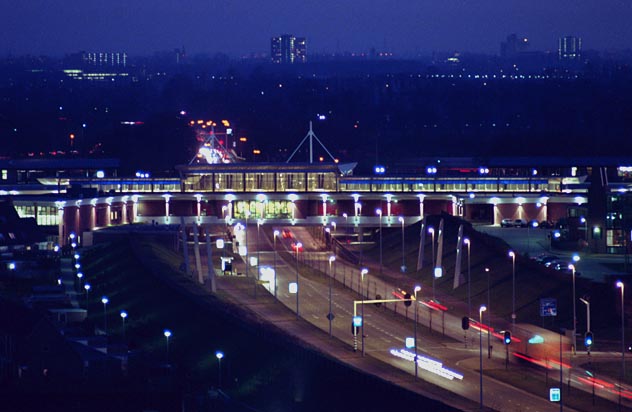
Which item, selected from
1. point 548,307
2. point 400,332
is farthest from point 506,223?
point 548,307

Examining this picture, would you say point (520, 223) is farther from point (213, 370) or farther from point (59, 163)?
point (59, 163)

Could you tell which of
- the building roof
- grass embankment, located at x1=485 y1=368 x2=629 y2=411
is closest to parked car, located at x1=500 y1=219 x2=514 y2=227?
grass embankment, located at x1=485 y1=368 x2=629 y2=411

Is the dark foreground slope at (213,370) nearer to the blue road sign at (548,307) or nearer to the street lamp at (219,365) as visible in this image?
the street lamp at (219,365)

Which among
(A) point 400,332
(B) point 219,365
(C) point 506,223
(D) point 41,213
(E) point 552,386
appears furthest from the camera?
(C) point 506,223

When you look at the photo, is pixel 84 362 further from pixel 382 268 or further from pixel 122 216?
pixel 122 216

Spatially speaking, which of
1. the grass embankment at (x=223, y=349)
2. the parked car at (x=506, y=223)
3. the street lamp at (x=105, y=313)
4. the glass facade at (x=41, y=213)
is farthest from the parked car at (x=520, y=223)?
the street lamp at (x=105, y=313)

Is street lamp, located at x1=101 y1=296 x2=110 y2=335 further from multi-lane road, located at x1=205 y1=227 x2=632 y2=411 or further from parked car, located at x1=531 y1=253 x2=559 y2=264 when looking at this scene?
parked car, located at x1=531 y1=253 x2=559 y2=264
